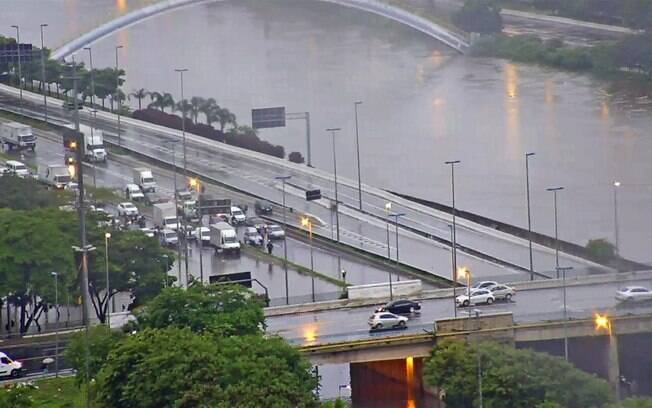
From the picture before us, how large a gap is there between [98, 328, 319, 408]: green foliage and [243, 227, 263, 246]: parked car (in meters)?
4.13

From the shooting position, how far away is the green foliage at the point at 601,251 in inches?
428

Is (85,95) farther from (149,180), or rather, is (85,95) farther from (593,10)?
(593,10)

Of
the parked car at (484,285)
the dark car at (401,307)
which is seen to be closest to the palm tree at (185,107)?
the parked car at (484,285)

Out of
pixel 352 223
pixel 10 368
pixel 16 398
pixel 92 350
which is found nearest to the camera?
pixel 16 398

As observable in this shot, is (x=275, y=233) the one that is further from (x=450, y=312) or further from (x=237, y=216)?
(x=450, y=312)

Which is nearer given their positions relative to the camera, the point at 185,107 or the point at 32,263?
the point at 32,263

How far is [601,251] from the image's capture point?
11.0 meters

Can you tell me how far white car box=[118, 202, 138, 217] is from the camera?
12.2 meters

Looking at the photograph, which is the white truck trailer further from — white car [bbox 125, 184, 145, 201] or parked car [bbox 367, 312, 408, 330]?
parked car [bbox 367, 312, 408, 330]

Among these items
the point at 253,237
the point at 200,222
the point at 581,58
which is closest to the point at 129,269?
the point at 253,237

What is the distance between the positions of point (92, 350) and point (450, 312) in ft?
6.05

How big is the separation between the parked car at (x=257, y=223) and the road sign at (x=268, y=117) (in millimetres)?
3617

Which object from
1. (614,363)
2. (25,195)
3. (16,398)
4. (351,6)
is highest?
(351,6)

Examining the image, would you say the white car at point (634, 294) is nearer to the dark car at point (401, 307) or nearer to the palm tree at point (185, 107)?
the dark car at point (401, 307)
